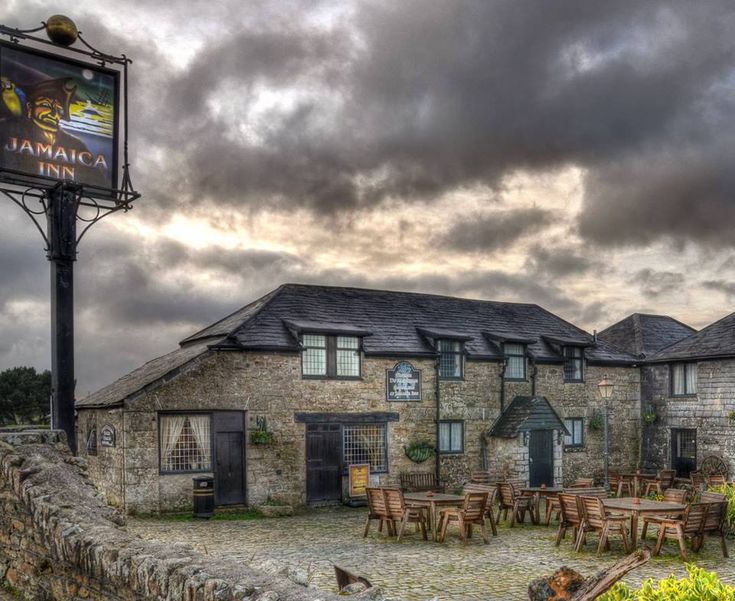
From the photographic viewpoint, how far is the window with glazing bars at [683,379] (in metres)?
26.6

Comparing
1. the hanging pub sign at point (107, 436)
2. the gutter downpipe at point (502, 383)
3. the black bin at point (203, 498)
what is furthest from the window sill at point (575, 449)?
the hanging pub sign at point (107, 436)

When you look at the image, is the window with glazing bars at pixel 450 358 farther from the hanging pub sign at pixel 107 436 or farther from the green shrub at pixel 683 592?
the green shrub at pixel 683 592

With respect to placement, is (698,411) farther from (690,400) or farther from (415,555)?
(415,555)

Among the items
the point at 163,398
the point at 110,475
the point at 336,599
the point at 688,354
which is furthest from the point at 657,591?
the point at 688,354

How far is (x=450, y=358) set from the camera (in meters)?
24.5

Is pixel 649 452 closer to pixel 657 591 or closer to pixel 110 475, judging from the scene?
pixel 110 475

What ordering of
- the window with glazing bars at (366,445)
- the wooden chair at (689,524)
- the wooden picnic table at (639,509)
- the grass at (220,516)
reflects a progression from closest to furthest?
the wooden chair at (689,524), the wooden picnic table at (639,509), the grass at (220,516), the window with glazing bars at (366,445)

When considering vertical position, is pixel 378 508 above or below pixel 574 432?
below

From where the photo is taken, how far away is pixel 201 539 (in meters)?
16.0

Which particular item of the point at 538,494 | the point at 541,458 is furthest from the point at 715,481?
the point at 538,494

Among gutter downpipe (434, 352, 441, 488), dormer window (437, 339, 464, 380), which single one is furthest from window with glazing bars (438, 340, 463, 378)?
gutter downpipe (434, 352, 441, 488)

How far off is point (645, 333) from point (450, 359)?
11.2m

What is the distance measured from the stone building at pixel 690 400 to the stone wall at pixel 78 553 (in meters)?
21.4

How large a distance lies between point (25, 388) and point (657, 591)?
3969 centimetres
